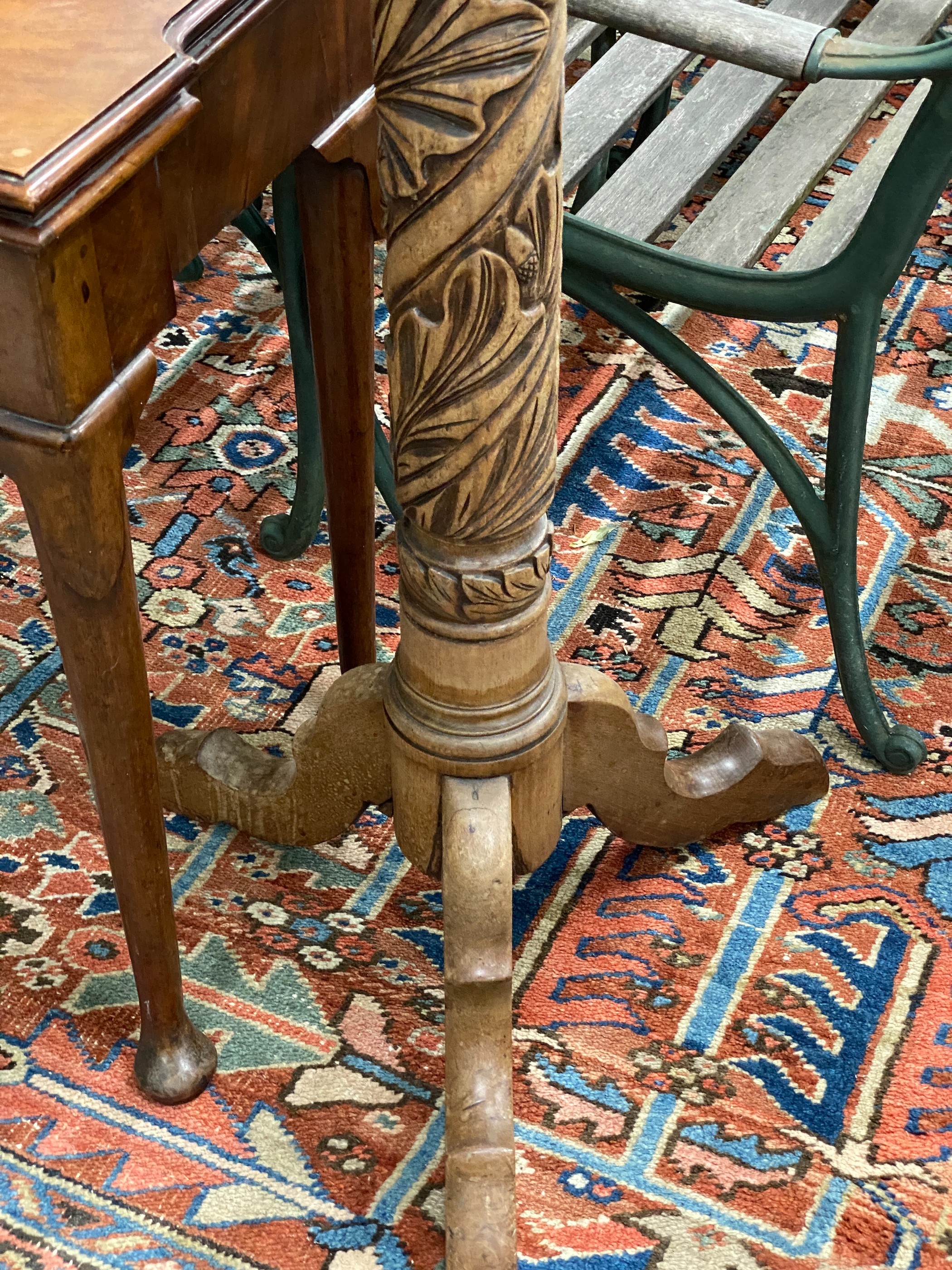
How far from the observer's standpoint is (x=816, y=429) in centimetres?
233

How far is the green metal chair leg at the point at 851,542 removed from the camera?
1.61 m

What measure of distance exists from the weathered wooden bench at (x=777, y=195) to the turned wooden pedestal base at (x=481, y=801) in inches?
10.5

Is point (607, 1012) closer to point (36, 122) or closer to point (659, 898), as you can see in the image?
point (659, 898)

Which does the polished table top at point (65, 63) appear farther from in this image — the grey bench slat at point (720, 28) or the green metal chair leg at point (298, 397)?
the green metal chair leg at point (298, 397)

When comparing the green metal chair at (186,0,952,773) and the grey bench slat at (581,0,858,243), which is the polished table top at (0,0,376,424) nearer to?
the green metal chair at (186,0,952,773)

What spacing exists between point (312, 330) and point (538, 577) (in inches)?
16.7

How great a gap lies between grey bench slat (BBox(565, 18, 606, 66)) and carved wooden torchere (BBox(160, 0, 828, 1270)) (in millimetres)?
779

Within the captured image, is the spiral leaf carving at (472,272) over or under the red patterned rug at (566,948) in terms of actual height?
over

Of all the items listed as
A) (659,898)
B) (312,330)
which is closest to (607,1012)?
(659,898)

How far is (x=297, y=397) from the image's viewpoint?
6.34 feet

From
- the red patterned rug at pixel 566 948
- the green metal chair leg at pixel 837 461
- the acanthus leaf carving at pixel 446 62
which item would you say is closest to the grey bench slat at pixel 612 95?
the green metal chair leg at pixel 837 461

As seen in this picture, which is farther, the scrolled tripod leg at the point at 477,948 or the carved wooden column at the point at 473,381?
the scrolled tripod leg at the point at 477,948

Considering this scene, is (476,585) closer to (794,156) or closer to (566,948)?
(566,948)

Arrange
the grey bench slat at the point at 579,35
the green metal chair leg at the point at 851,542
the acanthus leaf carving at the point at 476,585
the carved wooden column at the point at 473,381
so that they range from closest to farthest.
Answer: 1. the carved wooden column at the point at 473,381
2. the acanthus leaf carving at the point at 476,585
3. the green metal chair leg at the point at 851,542
4. the grey bench slat at the point at 579,35
